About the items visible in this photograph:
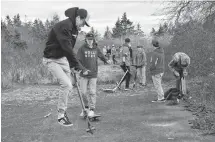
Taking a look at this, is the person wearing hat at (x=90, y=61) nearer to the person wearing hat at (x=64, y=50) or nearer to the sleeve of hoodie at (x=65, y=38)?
the person wearing hat at (x=64, y=50)

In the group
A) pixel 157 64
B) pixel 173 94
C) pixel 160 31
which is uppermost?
pixel 160 31

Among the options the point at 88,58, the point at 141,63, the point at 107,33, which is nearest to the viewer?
the point at 88,58

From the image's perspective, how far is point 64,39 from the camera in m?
5.21

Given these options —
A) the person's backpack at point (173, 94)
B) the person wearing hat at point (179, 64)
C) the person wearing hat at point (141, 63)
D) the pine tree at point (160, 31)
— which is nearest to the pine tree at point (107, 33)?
the pine tree at point (160, 31)

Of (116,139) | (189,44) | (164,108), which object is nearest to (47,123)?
(116,139)

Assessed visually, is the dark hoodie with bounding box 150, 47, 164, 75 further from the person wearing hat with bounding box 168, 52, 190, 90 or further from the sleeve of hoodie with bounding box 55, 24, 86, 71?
the sleeve of hoodie with bounding box 55, 24, 86, 71

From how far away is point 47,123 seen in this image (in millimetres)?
8117

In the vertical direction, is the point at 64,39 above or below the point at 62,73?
above

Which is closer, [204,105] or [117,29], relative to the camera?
[204,105]

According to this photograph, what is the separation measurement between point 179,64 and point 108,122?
319 centimetres

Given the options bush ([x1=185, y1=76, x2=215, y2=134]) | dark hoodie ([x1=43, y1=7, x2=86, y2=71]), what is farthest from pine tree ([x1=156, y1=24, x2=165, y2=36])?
dark hoodie ([x1=43, y1=7, x2=86, y2=71])

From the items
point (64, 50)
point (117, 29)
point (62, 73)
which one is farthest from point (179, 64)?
point (117, 29)

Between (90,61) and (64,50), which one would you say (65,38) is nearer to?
(64,50)

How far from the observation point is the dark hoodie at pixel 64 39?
5.23 meters
